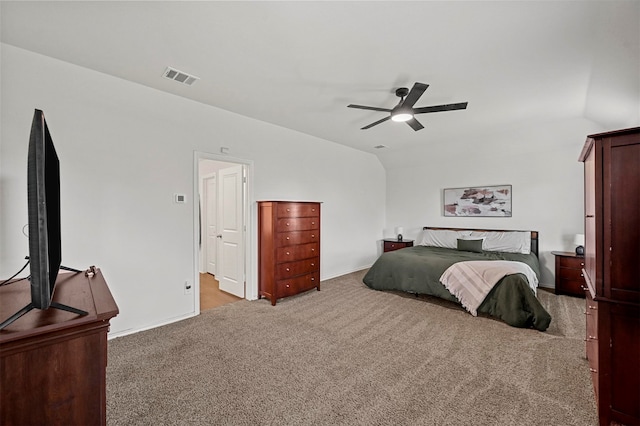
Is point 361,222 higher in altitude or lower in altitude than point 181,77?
lower

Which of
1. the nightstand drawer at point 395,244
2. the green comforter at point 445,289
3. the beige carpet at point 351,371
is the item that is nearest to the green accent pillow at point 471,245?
the green comforter at point 445,289

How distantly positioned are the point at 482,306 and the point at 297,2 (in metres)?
3.75

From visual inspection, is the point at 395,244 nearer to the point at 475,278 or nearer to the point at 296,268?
the point at 475,278

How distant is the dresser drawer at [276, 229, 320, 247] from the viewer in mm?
4160

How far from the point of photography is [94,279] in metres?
1.78

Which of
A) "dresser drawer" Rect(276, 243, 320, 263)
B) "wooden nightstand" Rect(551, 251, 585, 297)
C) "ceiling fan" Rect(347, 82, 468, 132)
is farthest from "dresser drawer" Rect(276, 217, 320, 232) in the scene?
"wooden nightstand" Rect(551, 251, 585, 297)

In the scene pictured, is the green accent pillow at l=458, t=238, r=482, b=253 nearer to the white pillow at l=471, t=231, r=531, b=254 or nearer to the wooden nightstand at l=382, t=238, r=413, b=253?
the white pillow at l=471, t=231, r=531, b=254

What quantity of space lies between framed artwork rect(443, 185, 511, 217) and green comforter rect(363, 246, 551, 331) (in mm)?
1104

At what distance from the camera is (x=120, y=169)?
3016 mm

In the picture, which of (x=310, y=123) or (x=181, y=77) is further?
(x=310, y=123)

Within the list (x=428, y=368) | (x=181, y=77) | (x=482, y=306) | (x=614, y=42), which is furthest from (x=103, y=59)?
(x=482, y=306)

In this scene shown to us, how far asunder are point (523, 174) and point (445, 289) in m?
3.07

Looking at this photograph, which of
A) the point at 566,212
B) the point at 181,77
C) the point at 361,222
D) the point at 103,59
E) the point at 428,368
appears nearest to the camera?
the point at 428,368

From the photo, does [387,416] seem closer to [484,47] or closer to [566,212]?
[484,47]
